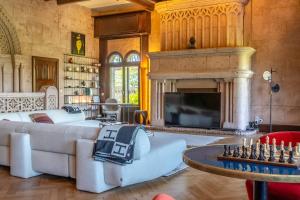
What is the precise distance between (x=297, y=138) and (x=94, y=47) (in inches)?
385

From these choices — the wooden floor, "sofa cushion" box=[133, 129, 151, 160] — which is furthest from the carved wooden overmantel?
"sofa cushion" box=[133, 129, 151, 160]

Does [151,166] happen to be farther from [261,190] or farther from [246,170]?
[246,170]

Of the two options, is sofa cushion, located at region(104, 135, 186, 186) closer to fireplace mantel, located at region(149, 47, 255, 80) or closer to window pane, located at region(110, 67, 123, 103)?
fireplace mantel, located at region(149, 47, 255, 80)

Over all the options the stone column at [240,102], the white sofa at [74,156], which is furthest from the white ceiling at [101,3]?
the white sofa at [74,156]

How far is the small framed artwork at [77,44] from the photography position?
36.8 ft

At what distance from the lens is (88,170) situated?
383 cm

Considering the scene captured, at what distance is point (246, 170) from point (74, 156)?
270 centimetres

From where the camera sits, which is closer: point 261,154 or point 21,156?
point 261,154

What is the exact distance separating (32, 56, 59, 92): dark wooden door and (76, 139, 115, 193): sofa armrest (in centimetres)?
664

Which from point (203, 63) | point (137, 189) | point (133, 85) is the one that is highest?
point (203, 63)

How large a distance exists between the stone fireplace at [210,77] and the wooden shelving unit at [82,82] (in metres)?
2.94

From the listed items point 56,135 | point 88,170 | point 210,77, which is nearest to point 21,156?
point 56,135

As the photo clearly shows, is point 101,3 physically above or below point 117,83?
above

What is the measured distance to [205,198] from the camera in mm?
3695
